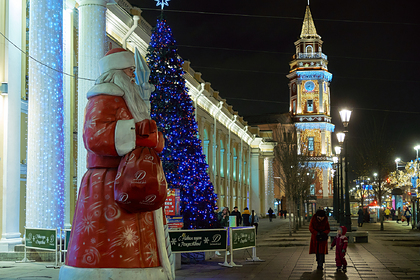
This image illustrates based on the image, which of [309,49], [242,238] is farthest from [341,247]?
[309,49]

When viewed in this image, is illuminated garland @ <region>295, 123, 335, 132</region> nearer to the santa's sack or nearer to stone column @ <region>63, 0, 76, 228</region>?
stone column @ <region>63, 0, 76, 228</region>

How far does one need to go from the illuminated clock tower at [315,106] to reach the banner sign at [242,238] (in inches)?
3133

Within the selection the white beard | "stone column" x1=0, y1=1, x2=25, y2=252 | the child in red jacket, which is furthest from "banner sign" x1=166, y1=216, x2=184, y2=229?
the white beard

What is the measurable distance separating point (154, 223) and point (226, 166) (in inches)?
1954

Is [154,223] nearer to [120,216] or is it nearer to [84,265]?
[120,216]

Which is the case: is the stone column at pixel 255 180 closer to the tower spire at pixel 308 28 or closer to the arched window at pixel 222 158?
the arched window at pixel 222 158

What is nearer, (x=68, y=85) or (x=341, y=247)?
(x=341, y=247)

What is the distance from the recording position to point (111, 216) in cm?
510

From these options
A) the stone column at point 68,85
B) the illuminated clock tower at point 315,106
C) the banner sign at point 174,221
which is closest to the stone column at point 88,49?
the stone column at point 68,85

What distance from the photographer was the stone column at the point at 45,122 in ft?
48.8

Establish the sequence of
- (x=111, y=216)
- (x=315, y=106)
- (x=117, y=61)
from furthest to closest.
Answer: (x=315, y=106) → (x=117, y=61) → (x=111, y=216)

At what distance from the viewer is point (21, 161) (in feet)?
58.2

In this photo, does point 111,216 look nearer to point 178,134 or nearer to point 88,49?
point 178,134

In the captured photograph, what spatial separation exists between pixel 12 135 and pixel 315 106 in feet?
273
